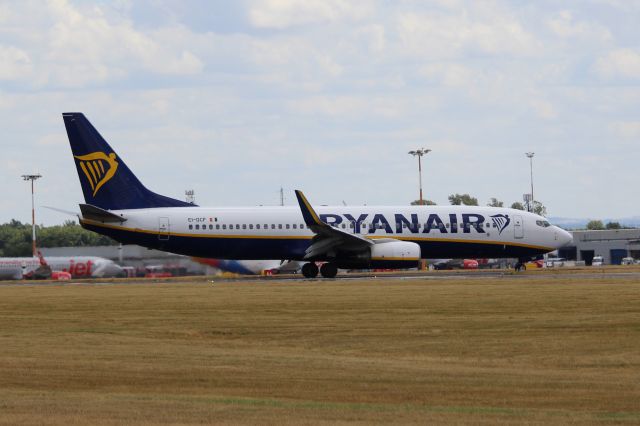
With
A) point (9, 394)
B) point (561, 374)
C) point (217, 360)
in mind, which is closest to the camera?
point (9, 394)

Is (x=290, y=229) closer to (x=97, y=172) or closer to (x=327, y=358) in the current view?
(x=97, y=172)

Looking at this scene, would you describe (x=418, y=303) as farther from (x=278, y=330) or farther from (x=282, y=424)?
(x=282, y=424)

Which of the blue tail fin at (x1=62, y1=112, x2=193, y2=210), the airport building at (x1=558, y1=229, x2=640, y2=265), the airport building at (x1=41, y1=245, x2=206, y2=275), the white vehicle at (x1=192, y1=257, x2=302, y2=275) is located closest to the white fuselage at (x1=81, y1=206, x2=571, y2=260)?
the blue tail fin at (x1=62, y1=112, x2=193, y2=210)

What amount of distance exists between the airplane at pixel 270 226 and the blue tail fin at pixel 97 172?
5cm

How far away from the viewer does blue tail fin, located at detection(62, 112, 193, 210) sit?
186 feet

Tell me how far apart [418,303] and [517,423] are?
826 inches

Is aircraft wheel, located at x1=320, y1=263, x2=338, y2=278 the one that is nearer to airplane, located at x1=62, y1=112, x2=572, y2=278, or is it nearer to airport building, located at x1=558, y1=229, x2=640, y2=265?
airplane, located at x1=62, y1=112, x2=572, y2=278

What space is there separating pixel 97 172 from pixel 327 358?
114 feet

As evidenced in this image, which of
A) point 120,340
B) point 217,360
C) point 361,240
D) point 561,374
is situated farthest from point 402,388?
point 361,240

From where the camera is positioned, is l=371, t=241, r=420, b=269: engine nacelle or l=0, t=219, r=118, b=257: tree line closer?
l=371, t=241, r=420, b=269: engine nacelle

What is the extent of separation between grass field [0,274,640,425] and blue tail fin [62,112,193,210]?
48.1 ft

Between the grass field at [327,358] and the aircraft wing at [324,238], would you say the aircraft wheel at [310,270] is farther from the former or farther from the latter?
the grass field at [327,358]

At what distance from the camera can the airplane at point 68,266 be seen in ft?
222

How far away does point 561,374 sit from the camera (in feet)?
70.9
